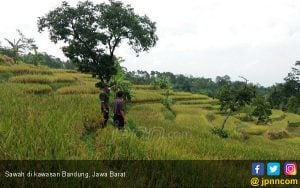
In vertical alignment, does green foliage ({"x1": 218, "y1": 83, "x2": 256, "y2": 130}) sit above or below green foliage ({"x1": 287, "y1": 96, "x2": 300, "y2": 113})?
above

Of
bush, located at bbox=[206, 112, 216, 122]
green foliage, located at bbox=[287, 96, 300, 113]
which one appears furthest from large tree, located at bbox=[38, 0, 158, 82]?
green foliage, located at bbox=[287, 96, 300, 113]

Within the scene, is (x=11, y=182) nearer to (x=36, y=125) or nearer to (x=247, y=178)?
(x=36, y=125)

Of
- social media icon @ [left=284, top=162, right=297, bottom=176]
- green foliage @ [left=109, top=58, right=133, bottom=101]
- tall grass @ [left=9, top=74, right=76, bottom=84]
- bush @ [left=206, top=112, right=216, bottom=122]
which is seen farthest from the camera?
bush @ [left=206, top=112, right=216, bottom=122]

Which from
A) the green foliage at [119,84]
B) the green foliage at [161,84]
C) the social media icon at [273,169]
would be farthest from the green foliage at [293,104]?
the social media icon at [273,169]

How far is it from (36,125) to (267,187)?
16.8 ft

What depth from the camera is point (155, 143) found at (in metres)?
9.67

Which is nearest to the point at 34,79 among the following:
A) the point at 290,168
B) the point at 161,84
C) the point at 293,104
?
the point at 290,168

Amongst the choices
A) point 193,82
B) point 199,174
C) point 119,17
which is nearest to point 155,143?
point 199,174

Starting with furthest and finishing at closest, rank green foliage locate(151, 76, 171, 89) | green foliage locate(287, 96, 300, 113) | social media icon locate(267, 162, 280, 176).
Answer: green foliage locate(287, 96, 300, 113)
green foliage locate(151, 76, 171, 89)
social media icon locate(267, 162, 280, 176)

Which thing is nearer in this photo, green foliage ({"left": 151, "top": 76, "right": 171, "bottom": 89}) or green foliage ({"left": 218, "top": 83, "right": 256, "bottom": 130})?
green foliage ({"left": 218, "top": 83, "right": 256, "bottom": 130})

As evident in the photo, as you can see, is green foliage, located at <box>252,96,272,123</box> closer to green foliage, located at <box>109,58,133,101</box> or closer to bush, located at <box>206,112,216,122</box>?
bush, located at <box>206,112,216,122</box>

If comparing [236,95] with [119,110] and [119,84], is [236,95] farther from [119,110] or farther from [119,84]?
[119,110]

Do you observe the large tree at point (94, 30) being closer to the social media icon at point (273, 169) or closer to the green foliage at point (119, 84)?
the green foliage at point (119, 84)

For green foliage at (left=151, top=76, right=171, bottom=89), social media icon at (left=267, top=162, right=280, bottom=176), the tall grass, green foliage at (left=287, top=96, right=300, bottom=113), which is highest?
the tall grass
